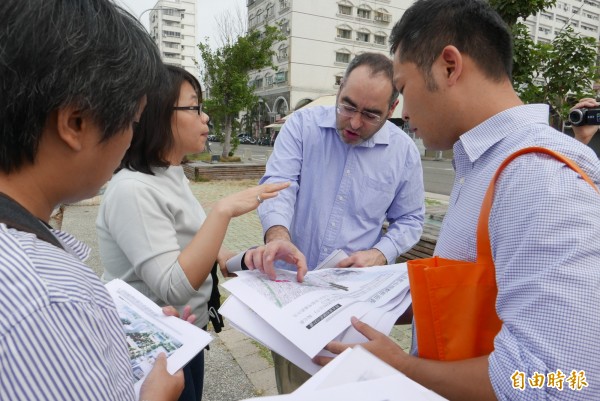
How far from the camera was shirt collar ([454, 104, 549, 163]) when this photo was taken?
112 centimetres

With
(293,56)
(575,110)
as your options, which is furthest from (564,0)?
(575,110)

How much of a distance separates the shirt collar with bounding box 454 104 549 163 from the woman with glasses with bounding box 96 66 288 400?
0.86m

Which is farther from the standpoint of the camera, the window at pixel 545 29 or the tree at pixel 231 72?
the window at pixel 545 29

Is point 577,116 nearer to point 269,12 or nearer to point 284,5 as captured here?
point 284,5

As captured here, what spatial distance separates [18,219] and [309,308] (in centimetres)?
86

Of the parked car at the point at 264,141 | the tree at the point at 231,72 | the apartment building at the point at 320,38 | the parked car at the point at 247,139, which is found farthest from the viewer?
the parked car at the point at 247,139

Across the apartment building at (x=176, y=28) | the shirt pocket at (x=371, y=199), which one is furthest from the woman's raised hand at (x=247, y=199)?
the apartment building at (x=176, y=28)

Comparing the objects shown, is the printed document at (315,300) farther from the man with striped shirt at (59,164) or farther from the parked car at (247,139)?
the parked car at (247,139)

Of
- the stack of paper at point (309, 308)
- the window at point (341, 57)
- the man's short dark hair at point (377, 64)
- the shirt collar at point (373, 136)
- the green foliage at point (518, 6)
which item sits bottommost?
the stack of paper at point (309, 308)

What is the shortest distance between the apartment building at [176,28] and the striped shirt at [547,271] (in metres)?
73.8

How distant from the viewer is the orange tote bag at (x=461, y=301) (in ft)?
3.27

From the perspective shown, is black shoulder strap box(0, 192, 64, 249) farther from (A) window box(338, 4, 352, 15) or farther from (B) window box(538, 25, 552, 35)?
(B) window box(538, 25, 552, 35)

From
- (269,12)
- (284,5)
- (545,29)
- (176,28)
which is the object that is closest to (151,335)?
(284,5)

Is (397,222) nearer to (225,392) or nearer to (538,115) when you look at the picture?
(538,115)
